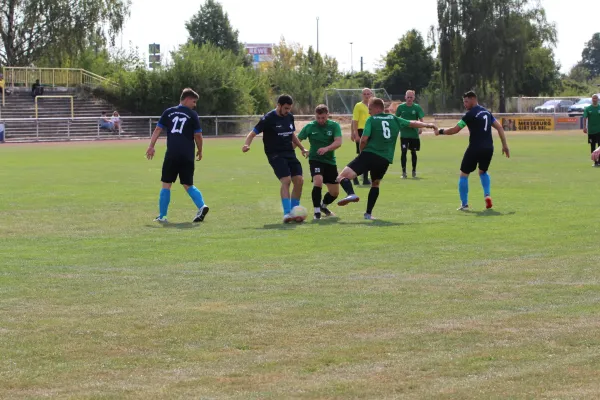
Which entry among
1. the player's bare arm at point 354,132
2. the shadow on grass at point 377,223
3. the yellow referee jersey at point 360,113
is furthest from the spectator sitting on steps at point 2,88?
the shadow on grass at point 377,223

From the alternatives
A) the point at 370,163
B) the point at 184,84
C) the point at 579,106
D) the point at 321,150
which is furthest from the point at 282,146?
the point at 579,106

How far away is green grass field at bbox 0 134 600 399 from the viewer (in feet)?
21.0

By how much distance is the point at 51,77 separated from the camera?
6838 centimetres

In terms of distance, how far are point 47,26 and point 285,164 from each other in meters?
61.7

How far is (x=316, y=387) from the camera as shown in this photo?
618cm

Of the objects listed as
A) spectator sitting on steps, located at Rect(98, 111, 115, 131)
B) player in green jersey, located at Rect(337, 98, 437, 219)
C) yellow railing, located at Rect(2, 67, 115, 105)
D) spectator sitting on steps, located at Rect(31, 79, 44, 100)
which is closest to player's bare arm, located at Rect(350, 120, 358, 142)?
player in green jersey, located at Rect(337, 98, 437, 219)

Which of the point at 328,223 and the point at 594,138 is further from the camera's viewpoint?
the point at 594,138

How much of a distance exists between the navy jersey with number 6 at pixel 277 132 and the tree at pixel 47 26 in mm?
60994

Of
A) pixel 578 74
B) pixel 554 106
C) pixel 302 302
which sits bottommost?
pixel 302 302

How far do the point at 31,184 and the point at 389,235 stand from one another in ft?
39.8

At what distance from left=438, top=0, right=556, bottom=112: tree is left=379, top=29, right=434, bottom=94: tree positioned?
1483 cm

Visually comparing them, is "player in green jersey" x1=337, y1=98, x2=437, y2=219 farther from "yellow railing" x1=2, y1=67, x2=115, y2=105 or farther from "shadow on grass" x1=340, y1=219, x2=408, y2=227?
"yellow railing" x1=2, y1=67, x2=115, y2=105

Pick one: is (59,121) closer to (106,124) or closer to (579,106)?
(106,124)

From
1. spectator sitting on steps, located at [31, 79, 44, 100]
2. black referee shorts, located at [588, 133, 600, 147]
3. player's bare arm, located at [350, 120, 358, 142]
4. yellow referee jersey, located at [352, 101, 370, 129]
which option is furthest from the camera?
spectator sitting on steps, located at [31, 79, 44, 100]
